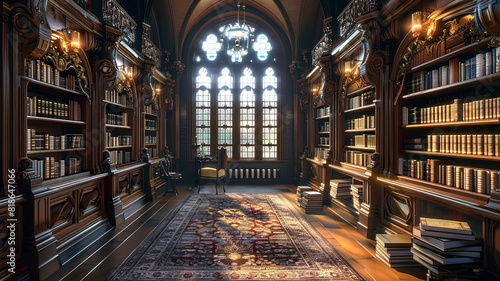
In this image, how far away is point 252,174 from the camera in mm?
10016

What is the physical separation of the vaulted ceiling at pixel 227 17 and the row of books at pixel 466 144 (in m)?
6.23

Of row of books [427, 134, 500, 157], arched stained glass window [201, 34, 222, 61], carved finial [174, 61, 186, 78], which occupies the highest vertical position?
arched stained glass window [201, 34, 222, 61]

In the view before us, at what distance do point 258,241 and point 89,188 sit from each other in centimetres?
277

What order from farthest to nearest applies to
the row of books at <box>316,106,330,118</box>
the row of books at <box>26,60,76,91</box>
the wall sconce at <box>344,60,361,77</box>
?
Answer: 1. the row of books at <box>316,106,330,118</box>
2. the wall sconce at <box>344,60,361,77</box>
3. the row of books at <box>26,60,76,91</box>

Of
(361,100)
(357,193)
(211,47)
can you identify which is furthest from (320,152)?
(211,47)

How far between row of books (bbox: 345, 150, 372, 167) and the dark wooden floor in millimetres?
1122

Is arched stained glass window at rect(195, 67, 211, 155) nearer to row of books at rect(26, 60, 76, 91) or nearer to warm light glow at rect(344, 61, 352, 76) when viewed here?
warm light glow at rect(344, 61, 352, 76)

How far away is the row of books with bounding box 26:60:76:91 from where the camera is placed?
3.60m

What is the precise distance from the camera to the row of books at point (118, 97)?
5706mm

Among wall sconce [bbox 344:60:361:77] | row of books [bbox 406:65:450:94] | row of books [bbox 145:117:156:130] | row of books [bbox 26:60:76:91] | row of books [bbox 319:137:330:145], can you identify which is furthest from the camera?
row of books [bbox 145:117:156:130]

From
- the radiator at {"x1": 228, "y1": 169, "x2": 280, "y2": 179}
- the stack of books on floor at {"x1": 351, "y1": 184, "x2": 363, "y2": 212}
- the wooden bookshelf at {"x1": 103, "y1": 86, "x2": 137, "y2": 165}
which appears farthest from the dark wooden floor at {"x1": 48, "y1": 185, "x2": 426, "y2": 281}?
the radiator at {"x1": 228, "y1": 169, "x2": 280, "y2": 179}

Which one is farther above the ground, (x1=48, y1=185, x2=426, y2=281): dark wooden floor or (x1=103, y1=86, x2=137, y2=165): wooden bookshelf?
(x1=103, y1=86, x2=137, y2=165): wooden bookshelf

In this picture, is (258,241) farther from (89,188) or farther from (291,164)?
(291,164)

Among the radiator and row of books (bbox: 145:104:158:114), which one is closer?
row of books (bbox: 145:104:158:114)
